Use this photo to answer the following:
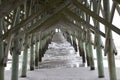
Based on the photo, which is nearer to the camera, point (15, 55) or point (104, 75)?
point (15, 55)

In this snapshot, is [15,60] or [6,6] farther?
[15,60]

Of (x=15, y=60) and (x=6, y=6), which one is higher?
(x=6, y=6)

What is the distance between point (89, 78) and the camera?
25.1ft

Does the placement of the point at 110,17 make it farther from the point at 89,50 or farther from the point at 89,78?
the point at 89,50

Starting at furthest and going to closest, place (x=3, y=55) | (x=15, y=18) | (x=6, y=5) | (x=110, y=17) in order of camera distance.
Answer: (x=15, y=18) → (x=110, y=17) → (x=3, y=55) → (x=6, y=5)

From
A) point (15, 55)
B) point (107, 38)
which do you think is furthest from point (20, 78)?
point (107, 38)

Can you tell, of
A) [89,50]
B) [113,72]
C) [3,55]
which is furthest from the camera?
[89,50]

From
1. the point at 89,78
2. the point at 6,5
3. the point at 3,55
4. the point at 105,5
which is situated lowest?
the point at 89,78

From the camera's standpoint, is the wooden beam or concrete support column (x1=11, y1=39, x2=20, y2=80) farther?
concrete support column (x1=11, y1=39, x2=20, y2=80)

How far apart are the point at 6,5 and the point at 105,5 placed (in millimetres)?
2718

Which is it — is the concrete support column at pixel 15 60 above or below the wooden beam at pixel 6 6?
below

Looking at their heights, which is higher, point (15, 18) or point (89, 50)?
point (15, 18)

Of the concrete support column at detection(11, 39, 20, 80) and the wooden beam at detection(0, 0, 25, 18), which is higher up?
the wooden beam at detection(0, 0, 25, 18)

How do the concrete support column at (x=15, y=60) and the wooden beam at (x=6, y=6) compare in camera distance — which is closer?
the wooden beam at (x=6, y=6)
